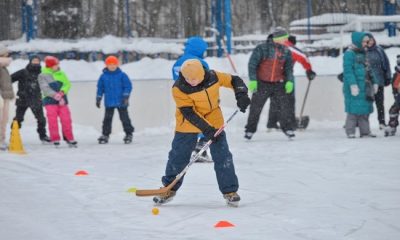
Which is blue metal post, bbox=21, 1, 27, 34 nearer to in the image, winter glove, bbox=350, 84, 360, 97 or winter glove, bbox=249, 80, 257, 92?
winter glove, bbox=249, 80, 257, 92

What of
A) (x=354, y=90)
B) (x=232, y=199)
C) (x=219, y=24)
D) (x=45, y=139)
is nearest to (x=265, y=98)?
(x=354, y=90)

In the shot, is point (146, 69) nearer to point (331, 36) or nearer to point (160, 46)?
point (160, 46)

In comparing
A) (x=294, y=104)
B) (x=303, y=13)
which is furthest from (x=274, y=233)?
(x=303, y=13)

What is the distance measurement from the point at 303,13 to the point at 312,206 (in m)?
10.7

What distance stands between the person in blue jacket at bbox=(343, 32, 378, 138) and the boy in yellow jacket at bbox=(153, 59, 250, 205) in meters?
5.94

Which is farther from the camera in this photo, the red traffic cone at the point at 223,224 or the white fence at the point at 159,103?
the white fence at the point at 159,103

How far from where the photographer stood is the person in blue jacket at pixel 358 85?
13055 millimetres

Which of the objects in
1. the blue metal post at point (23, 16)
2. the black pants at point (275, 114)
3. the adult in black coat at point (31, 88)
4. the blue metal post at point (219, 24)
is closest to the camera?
the adult in black coat at point (31, 88)

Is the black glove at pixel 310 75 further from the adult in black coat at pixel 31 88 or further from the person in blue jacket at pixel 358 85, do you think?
the adult in black coat at pixel 31 88

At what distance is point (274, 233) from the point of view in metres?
6.10

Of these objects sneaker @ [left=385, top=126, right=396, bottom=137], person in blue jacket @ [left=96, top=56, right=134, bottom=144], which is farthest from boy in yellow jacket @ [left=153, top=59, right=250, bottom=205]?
person in blue jacket @ [left=96, top=56, right=134, bottom=144]

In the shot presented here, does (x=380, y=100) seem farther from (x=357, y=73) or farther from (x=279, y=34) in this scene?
(x=279, y=34)

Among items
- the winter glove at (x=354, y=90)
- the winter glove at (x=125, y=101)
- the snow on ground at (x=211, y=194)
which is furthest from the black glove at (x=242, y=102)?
the winter glove at (x=125, y=101)

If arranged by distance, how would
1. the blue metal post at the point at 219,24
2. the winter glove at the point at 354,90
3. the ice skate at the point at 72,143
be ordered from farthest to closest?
the blue metal post at the point at 219,24 < the ice skate at the point at 72,143 < the winter glove at the point at 354,90
